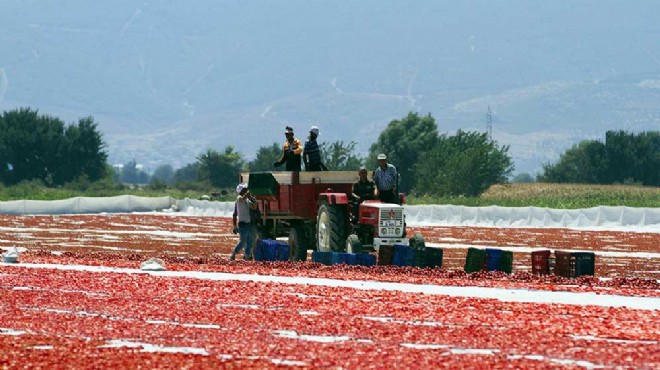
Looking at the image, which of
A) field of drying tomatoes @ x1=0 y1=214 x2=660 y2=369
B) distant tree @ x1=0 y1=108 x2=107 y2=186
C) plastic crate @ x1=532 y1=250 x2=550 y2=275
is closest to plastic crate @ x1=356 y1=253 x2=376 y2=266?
field of drying tomatoes @ x1=0 y1=214 x2=660 y2=369

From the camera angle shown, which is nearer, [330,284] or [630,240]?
[330,284]

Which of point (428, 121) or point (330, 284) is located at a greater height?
point (428, 121)

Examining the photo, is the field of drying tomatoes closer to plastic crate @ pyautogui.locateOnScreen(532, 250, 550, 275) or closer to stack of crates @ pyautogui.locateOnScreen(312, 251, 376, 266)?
stack of crates @ pyautogui.locateOnScreen(312, 251, 376, 266)

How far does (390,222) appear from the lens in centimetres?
2917

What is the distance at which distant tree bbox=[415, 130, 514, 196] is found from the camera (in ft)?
381

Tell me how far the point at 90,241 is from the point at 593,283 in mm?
23701

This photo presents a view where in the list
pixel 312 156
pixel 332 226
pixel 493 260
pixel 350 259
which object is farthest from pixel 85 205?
pixel 493 260

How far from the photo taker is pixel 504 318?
17703 mm

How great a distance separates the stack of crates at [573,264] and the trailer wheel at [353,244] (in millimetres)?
4591

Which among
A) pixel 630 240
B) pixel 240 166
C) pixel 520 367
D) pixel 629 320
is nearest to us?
pixel 520 367

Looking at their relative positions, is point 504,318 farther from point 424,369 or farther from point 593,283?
point 593,283

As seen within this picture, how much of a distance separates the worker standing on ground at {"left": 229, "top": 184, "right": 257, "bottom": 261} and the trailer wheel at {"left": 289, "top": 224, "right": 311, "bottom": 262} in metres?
0.98

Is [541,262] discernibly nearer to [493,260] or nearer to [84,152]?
[493,260]

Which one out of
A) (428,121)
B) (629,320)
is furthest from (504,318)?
(428,121)
